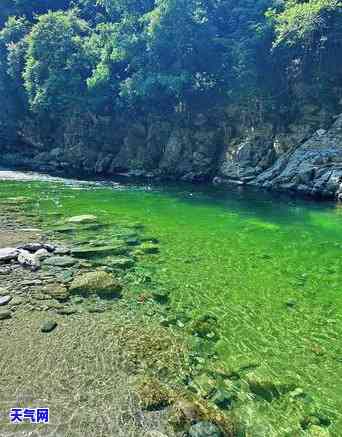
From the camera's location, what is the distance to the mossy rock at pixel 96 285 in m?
9.99

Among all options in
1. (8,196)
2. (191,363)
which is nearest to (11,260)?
(191,363)

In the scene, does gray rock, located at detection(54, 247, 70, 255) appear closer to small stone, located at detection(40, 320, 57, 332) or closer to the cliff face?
small stone, located at detection(40, 320, 57, 332)

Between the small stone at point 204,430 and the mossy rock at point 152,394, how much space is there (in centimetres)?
65

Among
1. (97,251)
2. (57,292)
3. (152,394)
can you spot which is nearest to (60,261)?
(97,251)

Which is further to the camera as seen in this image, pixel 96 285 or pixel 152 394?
pixel 96 285

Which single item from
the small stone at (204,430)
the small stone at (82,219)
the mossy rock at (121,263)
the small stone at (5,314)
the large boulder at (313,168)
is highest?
the large boulder at (313,168)

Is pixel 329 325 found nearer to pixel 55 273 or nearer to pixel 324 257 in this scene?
pixel 324 257

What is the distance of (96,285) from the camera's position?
10234 mm

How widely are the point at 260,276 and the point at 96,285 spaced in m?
5.43

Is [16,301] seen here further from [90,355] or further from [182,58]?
[182,58]

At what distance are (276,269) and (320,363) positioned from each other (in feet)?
17.9

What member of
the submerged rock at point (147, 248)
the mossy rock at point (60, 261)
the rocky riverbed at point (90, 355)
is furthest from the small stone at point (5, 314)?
the submerged rock at point (147, 248)

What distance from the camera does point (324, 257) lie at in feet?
46.2

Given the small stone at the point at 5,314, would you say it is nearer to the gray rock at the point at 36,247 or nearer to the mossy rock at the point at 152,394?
the mossy rock at the point at 152,394
